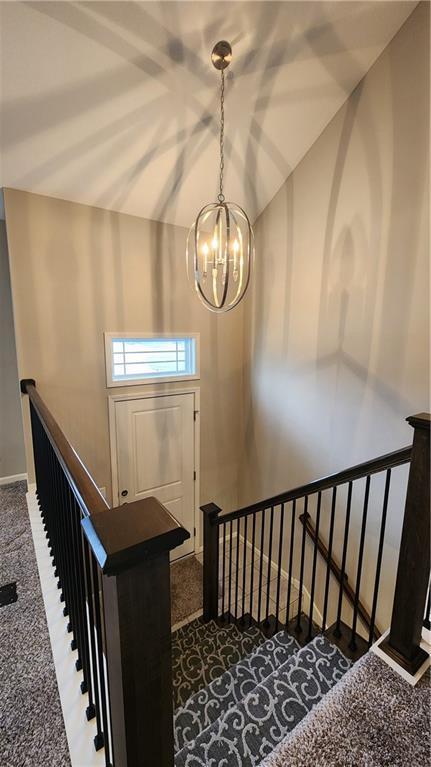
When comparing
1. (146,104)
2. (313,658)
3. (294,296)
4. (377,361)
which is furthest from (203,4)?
(313,658)

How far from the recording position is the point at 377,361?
2.62m

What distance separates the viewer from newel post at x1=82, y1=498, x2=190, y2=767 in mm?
589

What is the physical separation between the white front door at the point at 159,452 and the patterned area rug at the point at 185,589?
0.49 feet

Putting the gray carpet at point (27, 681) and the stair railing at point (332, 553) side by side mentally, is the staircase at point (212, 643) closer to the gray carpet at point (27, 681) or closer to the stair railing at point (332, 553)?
the stair railing at point (332, 553)

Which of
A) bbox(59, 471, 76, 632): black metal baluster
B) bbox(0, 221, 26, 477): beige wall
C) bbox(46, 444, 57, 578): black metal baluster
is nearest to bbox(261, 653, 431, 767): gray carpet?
bbox(59, 471, 76, 632): black metal baluster

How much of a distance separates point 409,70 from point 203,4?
1483mm

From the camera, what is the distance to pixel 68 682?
4.14ft

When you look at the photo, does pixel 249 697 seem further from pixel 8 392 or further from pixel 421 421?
pixel 8 392

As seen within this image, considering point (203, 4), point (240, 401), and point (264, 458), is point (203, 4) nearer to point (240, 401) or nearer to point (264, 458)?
point (240, 401)

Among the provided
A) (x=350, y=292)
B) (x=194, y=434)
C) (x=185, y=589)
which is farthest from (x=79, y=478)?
(x=185, y=589)

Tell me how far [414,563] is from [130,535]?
1321mm

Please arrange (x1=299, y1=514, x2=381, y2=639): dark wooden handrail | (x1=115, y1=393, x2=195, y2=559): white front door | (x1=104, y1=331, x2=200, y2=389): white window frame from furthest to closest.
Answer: (x1=115, y1=393, x2=195, y2=559): white front door, (x1=104, y1=331, x2=200, y2=389): white window frame, (x1=299, y1=514, x2=381, y2=639): dark wooden handrail

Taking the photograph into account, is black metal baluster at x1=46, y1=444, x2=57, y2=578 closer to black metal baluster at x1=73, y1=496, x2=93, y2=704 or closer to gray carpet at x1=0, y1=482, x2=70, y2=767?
gray carpet at x1=0, y1=482, x2=70, y2=767

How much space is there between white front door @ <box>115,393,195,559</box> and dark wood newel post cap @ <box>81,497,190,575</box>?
2.90 meters
